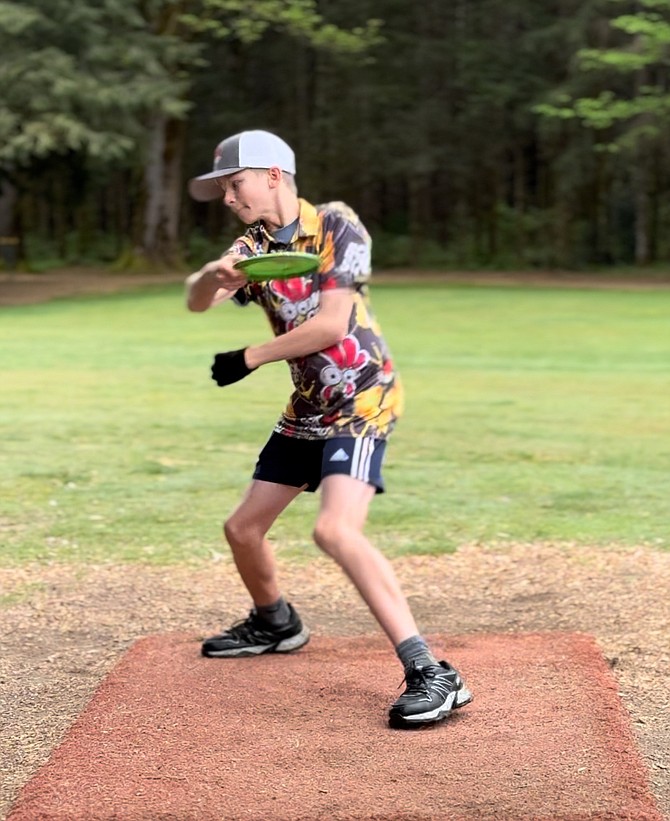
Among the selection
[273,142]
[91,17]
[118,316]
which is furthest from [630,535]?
[91,17]

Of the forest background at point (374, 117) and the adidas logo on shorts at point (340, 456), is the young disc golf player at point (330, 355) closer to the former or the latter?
the adidas logo on shorts at point (340, 456)

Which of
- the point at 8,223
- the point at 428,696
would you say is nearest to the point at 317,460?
the point at 428,696

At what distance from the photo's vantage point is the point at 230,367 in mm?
4418

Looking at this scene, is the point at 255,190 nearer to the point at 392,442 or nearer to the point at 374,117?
the point at 392,442

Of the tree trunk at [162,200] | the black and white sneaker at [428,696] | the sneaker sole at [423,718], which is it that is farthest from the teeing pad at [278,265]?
the tree trunk at [162,200]

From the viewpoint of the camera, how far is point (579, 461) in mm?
10055

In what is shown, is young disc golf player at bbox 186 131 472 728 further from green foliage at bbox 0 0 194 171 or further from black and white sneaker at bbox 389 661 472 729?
green foliage at bbox 0 0 194 171

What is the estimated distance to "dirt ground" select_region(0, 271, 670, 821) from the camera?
15.5ft

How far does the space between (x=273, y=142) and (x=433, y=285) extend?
32.5 metres

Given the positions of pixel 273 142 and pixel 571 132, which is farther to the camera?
pixel 571 132

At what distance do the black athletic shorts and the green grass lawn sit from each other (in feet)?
7.48

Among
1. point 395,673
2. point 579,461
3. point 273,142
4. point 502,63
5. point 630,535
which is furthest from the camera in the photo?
point 502,63

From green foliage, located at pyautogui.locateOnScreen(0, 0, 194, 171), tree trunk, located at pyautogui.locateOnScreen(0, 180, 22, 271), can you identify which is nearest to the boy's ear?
green foliage, located at pyautogui.locateOnScreen(0, 0, 194, 171)

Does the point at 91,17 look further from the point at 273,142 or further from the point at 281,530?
the point at 273,142
